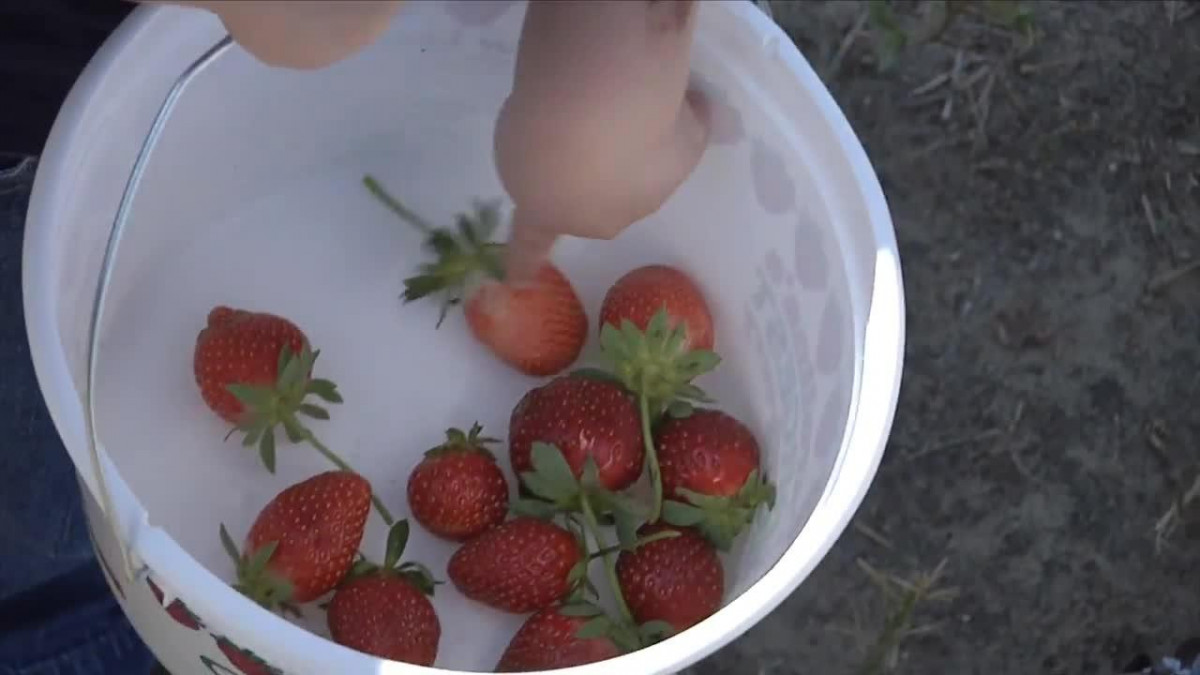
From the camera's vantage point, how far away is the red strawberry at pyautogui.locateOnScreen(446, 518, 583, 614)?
2.74ft

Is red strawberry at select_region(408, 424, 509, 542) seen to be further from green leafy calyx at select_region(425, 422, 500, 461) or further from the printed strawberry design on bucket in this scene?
the printed strawberry design on bucket

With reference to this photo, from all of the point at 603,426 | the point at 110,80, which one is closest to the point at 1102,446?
the point at 603,426

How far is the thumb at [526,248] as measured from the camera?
2.48ft

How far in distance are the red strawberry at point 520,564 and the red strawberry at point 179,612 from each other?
19cm

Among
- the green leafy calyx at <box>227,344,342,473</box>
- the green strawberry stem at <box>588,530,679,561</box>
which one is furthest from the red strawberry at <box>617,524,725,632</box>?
the green leafy calyx at <box>227,344,342,473</box>

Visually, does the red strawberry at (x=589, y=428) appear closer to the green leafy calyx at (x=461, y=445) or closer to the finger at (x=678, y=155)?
the green leafy calyx at (x=461, y=445)

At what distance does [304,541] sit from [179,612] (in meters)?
0.13

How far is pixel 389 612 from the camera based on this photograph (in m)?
0.82

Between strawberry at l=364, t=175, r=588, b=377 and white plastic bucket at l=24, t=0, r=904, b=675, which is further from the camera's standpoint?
strawberry at l=364, t=175, r=588, b=377

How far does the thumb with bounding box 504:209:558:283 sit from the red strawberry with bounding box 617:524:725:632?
16 centimetres

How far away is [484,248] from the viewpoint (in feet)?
3.00

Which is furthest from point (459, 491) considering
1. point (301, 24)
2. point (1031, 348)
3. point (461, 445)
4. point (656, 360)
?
point (1031, 348)

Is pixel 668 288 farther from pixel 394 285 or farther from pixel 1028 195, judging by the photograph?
pixel 1028 195

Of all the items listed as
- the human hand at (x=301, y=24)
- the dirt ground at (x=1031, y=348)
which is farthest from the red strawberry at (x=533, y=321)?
the human hand at (x=301, y=24)
